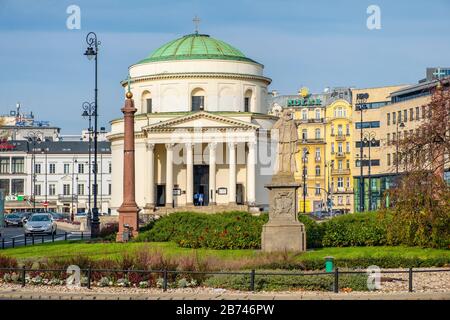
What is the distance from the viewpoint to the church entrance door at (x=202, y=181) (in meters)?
114

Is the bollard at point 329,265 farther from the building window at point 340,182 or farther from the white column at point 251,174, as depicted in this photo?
the building window at point 340,182

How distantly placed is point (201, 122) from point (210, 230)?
59.2 meters

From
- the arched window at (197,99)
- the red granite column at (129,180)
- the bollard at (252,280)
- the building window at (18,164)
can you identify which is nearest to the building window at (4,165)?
the building window at (18,164)

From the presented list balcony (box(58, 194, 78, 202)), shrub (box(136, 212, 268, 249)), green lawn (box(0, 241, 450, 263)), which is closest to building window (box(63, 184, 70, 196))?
balcony (box(58, 194, 78, 202))

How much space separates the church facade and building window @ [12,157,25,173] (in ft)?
208

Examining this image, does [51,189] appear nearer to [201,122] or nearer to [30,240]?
[201,122]

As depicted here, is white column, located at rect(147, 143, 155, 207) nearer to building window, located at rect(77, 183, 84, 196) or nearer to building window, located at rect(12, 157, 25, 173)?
building window, located at rect(77, 183, 84, 196)

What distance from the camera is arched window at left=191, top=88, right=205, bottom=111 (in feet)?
378

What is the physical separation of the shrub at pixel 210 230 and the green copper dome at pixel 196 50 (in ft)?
189

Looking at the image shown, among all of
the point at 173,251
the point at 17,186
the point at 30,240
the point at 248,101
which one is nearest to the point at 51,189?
the point at 17,186

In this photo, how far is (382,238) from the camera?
50.2 meters

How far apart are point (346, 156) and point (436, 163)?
11038 centimetres

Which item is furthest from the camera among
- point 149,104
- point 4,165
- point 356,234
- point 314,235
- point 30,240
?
point 4,165

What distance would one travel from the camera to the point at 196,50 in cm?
11644
